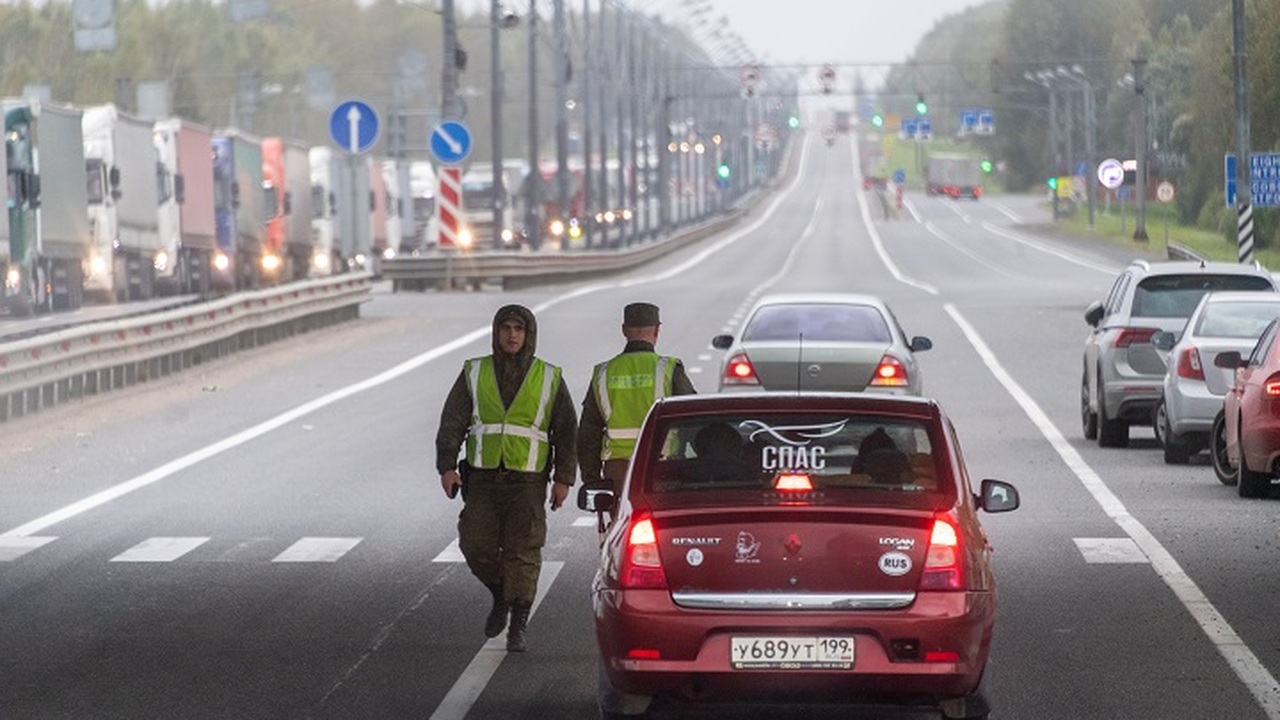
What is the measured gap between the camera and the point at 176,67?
138 metres

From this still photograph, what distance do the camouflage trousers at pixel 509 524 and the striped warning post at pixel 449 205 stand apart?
38238mm

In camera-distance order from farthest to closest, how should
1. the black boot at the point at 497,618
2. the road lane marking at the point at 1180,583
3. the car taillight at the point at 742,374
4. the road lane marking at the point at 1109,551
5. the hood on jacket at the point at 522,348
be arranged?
the car taillight at the point at 742,374
the road lane marking at the point at 1109,551
the black boot at the point at 497,618
the hood on jacket at the point at 522,348
the road lane marking at the point at 1180,583

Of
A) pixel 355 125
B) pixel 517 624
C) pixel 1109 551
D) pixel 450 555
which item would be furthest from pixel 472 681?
pixel 355 125

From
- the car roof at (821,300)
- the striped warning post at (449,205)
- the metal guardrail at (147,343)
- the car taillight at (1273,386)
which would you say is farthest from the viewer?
the striped warning post at (449,205)

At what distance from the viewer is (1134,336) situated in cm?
2383

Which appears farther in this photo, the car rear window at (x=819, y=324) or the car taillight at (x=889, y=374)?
the car rear window at (x=819, y=324)

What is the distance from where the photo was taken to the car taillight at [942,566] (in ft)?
31.0

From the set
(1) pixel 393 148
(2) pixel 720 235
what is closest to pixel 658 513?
(1) pixel 393 148

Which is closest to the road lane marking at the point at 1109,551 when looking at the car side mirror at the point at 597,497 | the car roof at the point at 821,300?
the car side mirror at the point at 597,497

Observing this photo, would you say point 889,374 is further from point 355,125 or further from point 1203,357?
point 355,125

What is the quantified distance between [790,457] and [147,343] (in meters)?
22.7

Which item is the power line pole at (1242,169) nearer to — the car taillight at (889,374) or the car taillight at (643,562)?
the car taillight at (889,374)

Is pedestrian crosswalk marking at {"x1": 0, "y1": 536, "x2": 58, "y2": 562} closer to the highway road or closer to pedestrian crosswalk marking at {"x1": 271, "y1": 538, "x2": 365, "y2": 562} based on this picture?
the highway road

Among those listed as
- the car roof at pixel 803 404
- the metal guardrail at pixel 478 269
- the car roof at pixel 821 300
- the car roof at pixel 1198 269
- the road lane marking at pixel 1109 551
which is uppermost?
the car roof at pixel 803 404
